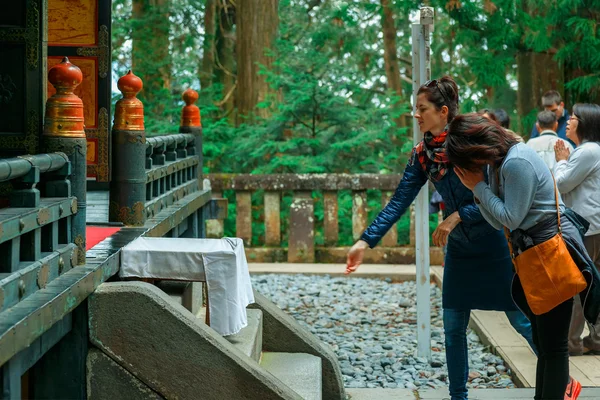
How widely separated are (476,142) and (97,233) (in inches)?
96.6

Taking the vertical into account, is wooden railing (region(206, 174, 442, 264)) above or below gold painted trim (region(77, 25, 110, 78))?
below

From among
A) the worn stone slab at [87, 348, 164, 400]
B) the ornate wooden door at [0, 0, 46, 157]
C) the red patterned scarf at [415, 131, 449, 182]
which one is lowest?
the worn stone slab at [87, 348, 164, 400]

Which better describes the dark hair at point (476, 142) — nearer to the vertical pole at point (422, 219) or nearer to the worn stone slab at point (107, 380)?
the worn stone slab at point (107, 380)

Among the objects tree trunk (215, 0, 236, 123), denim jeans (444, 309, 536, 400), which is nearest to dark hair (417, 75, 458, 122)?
denim jeans (444, 309, 536, 400)

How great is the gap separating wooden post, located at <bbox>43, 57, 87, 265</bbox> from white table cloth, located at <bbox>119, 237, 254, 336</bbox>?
509mm

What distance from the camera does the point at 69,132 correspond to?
14.5ft

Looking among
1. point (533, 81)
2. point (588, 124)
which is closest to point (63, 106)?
point (588, 124)

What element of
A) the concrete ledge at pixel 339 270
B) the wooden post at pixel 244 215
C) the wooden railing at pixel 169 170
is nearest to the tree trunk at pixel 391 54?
the wooden post at pixel 244 215

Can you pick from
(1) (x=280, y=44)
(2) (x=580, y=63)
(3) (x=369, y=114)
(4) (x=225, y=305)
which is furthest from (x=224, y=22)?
(4) (x=225, y=305)

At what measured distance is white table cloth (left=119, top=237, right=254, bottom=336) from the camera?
4.89 metres

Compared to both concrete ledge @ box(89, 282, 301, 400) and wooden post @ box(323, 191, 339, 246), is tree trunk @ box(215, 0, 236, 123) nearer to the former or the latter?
wooden post @ box(323, 191, 339, 246)

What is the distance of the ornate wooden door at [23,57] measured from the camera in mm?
5055

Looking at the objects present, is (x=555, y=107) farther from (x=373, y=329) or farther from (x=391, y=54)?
(x=391, y=54)

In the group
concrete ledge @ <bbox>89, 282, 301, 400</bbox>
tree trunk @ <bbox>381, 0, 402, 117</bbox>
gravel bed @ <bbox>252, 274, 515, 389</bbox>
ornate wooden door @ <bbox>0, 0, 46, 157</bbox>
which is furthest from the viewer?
tree trunk @ <bbox>381, 0, 402, 117</bbox>
